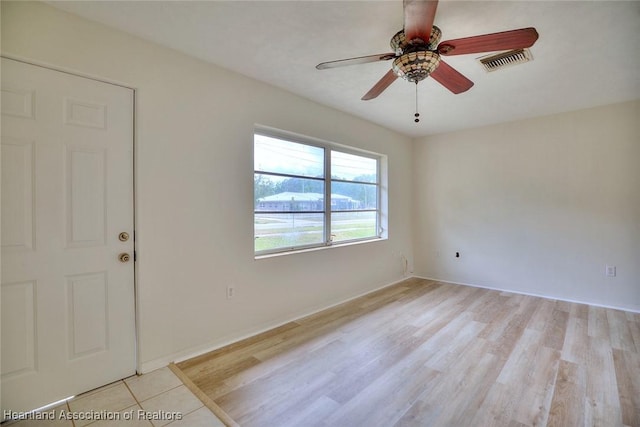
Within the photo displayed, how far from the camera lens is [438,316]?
3236 mm

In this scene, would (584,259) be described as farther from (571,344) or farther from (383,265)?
(383,265)

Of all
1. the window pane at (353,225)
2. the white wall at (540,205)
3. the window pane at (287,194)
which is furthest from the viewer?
the window pane at (353,225)

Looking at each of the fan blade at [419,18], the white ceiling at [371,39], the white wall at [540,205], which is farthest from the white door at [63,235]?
the white wall at [540,205]

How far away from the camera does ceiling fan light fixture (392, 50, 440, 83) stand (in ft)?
5.37

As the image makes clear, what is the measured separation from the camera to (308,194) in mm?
3416

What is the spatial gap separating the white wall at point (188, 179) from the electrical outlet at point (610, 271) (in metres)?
3.73

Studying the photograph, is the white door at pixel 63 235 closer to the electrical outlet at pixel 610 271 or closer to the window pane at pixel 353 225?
the window pane at pixel 353 225

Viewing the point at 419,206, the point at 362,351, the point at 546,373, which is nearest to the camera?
the point at 546,373

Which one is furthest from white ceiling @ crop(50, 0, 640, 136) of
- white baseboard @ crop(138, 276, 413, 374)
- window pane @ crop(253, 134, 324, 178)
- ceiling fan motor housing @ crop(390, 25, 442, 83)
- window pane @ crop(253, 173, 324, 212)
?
white baseboard @ crop(138, 276, 413, 374)

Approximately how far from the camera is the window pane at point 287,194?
292 cm

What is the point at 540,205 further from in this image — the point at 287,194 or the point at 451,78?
the point at 287,194

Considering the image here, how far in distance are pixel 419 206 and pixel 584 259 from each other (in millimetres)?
2271

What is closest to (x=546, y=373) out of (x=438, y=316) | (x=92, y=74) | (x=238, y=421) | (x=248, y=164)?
(x=438, y=316)

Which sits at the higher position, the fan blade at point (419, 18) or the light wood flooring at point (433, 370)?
the fan blade at point (419, 18)
